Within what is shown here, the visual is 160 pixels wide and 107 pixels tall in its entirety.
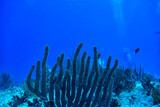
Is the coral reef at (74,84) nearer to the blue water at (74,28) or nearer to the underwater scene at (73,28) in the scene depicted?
the underwater scene at (73,28)

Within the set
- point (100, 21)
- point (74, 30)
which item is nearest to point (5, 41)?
point (74, 30)

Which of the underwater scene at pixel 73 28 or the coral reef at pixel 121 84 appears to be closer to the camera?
the coral reef at pixel 121 84

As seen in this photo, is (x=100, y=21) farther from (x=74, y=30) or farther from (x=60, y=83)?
(x=60, y=83)

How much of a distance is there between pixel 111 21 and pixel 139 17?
1728 centimetres

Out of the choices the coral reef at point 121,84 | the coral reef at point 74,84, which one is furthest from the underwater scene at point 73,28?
the coral reef at point 74,84

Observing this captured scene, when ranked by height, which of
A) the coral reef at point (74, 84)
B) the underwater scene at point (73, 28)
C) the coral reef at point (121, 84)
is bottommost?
the coral reef at point (74, 84)

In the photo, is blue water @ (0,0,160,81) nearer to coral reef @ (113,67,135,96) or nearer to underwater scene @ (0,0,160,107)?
underwater scene @ (0,0,160,107)

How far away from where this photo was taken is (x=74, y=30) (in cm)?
10606

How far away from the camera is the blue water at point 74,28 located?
78.9 metres

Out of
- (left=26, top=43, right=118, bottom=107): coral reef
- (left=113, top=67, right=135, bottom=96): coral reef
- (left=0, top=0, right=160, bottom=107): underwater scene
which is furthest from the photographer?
(left=0, top=0, right=160, bottom=107): underwater scene

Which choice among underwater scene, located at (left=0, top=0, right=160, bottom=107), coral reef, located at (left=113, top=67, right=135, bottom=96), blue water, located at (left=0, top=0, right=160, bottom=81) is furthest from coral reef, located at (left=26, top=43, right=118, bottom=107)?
blue water, located at (left=0, top=0, right=160, bottom=81)

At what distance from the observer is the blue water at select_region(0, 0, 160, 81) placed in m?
78.9

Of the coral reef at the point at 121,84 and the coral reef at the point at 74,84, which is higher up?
the coral reef at the point at 121,84

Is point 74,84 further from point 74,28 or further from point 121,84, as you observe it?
point 74,28
